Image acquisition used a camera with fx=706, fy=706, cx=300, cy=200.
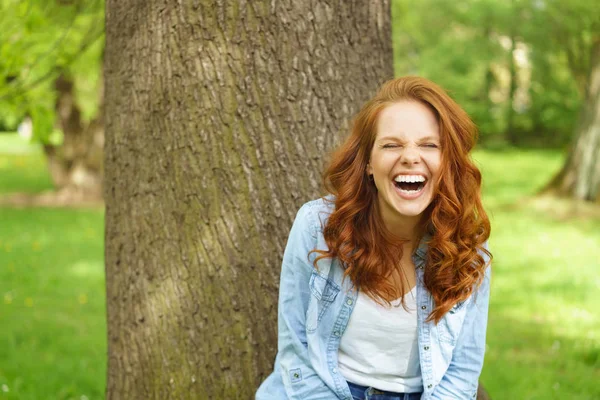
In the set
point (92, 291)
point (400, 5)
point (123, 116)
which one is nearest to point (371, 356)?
point (123, 116)

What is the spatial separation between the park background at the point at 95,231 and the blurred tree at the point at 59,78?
0.07ft

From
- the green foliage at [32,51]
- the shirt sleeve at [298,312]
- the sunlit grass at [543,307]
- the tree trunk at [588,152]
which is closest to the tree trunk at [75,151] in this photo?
the sunlit grass at [543,307]

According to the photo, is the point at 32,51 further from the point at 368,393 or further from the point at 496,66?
the point at 496,66

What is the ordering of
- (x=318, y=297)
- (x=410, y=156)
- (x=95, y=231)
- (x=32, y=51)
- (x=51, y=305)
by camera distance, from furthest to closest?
(x=95, y=231)
(x=51, y=305)
(x=32, y=51)
(x=318, y=297)
(x=410, y=156)

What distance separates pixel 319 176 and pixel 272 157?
0.70 ft

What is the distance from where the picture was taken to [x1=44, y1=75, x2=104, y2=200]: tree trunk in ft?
42.4

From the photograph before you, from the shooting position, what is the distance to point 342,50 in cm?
280

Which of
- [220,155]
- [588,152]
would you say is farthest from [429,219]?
[588,152]

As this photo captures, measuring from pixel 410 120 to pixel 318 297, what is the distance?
65 cm

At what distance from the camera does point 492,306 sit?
6.42 m

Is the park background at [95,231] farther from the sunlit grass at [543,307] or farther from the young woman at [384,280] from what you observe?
the young woman at [384,280]

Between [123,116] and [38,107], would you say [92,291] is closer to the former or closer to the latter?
[38,107]

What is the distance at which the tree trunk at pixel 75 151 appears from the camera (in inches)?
509

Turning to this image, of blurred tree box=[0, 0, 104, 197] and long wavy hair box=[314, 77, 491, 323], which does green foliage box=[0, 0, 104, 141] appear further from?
long wavy hair box=[314, 77, 491, 323]
